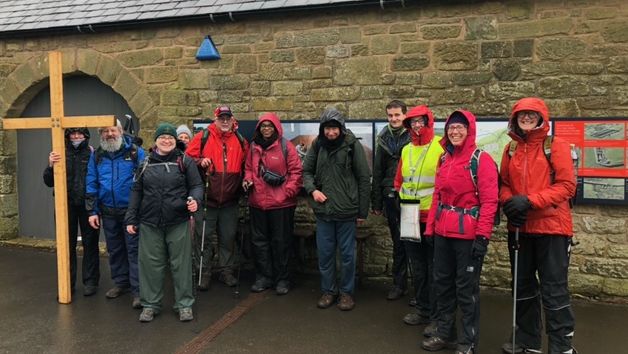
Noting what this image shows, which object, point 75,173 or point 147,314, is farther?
point 75,173

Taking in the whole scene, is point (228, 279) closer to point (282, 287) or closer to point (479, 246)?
point (282, 287)

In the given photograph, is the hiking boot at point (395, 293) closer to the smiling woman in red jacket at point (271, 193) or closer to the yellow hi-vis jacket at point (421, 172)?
the smiling woman in red jacket at point (271, 193)

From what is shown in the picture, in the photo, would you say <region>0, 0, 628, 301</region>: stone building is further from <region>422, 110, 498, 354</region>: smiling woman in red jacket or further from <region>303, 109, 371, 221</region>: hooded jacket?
<region>422, 110, 498, 354</region>: smiling woman in red jacket

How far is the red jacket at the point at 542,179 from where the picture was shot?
3455mm

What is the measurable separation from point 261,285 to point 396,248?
4.86ft

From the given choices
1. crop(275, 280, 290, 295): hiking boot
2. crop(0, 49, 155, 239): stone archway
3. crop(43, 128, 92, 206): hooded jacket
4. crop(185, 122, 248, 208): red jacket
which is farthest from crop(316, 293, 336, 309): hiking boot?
crop(0, 49, 155, 239): stone archway

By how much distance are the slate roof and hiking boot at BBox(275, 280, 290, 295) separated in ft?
10.2

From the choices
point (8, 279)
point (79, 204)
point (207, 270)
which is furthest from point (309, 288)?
point (8, 279)

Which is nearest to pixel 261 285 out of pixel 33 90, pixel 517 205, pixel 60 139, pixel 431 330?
pixel 431 330

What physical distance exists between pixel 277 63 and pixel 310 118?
0.79 metres

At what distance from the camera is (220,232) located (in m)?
5.60

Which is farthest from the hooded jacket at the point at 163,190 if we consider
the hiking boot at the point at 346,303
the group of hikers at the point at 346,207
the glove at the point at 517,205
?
the glove at the point at 517,205

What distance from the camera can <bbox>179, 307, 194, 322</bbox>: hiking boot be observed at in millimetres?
4547

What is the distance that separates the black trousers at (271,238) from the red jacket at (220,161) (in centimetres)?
36
